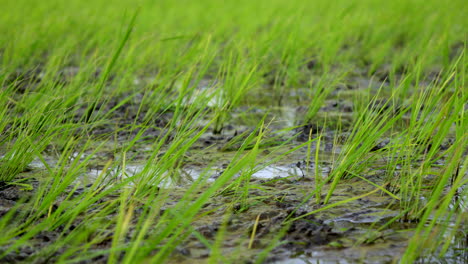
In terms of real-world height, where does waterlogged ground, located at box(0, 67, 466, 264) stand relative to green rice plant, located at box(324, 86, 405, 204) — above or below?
below

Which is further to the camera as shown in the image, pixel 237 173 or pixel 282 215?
pixel 237 173

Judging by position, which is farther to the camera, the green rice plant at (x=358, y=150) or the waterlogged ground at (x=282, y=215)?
the green rice plant at (x=358, y=150)

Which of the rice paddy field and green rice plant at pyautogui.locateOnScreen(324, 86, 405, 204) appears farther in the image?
green rice plant at pyautogui.locateOnScreen(324, 86, 405, 204)

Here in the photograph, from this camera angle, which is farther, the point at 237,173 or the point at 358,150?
the point at 237,173

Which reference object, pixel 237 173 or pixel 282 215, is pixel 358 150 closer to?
pixel 282 215

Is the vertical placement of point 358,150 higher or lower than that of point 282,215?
higher

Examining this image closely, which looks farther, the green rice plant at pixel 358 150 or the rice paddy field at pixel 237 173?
the green rice plant at pixel 358 150

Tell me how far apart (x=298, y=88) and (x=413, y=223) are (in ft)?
7.69

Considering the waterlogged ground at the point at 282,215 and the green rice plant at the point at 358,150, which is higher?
the green rice plant at the point at 358,150

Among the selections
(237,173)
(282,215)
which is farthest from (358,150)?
(237,173)

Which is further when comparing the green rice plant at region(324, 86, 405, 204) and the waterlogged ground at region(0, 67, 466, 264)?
the green rice plant at region(324, 86, 405, 204)

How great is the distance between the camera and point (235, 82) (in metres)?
2.96

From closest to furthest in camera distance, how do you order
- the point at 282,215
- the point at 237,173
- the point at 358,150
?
the point at 282,215, the point at 358,150, the point at 237,173

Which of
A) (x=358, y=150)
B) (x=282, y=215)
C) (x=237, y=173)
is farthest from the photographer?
(x=237, y=173)
